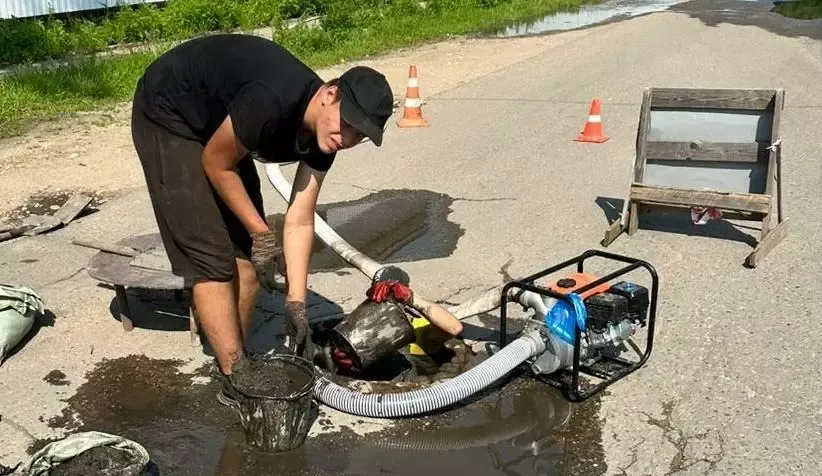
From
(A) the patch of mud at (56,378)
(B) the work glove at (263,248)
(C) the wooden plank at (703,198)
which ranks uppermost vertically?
(B) the work glove at (263,248)

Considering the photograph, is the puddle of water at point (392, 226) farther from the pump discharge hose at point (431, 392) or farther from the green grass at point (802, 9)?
the green grass at point (802, 9)

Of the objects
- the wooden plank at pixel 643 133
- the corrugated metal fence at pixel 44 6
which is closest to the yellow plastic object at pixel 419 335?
the wooden plank at pixel 643 133

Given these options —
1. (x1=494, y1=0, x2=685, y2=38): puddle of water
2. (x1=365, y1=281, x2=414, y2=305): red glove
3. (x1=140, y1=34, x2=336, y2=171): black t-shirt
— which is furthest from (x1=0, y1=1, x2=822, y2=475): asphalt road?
(x1=494, y1=0, x2=685, y2=38): puddle of water

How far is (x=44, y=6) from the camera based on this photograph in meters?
14.9

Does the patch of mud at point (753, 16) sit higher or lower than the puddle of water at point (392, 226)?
higher

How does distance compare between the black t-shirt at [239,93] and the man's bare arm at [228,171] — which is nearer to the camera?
the black t-shirt at [239,93]

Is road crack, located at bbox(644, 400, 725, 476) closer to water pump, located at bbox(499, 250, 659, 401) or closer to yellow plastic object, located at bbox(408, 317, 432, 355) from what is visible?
water pump, located at bbox(499, 250, 659, 401)

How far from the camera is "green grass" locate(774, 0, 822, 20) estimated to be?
18.5m

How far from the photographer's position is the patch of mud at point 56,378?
4.07m

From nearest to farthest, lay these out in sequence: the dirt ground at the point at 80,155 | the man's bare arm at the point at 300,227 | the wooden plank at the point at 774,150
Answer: the man's bare arm at the point at 300,227 → the wooden plank at the point at 774,150 → the dirt ground at the point at 80,155

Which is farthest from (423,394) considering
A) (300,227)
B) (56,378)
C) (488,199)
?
(488,199)

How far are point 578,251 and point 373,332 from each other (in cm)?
234

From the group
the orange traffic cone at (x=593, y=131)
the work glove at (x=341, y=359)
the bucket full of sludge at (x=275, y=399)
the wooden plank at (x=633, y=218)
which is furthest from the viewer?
the orange traffic cone at (x=593, y=131)

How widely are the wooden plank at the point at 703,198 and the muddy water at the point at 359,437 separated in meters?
2.22
